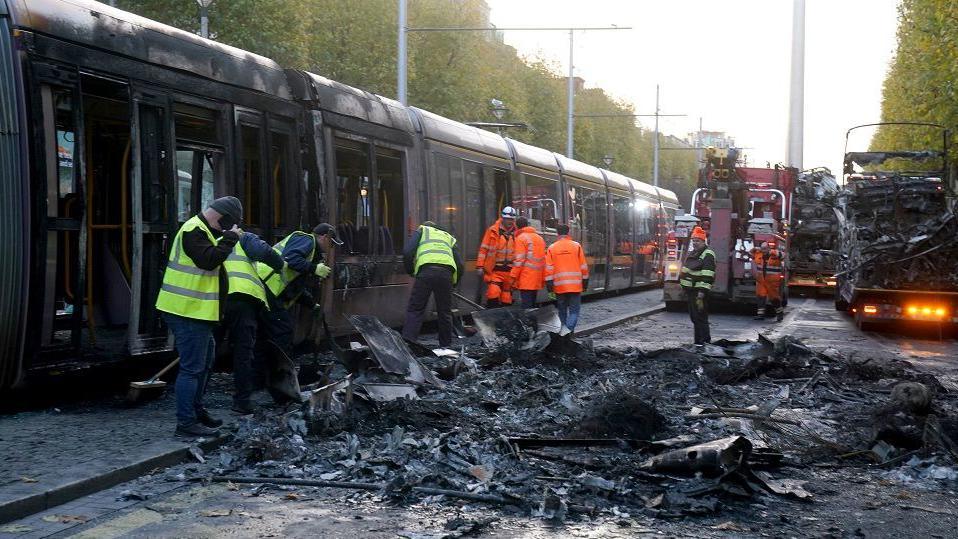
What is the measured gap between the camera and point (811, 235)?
28.8 meters

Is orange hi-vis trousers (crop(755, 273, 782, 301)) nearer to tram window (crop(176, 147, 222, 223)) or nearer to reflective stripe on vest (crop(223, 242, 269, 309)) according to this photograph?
tram window (crop(176, 147, 222, 223))

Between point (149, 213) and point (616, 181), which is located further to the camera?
point (616, 181)

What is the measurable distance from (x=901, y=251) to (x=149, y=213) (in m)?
13.7

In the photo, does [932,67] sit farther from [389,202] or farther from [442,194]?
[389,202]

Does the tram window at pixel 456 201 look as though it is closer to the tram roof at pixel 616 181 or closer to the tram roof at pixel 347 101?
the tram roof at pixel 347 101

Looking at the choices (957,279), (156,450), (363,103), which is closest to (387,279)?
(363,103)

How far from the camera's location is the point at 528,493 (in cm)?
593

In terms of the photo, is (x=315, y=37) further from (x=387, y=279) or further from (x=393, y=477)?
(x=393, y=477)

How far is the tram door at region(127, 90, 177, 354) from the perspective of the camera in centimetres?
823

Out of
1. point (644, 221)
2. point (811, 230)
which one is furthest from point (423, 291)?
point (644, 221)

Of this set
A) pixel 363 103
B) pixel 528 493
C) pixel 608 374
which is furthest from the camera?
pixel 363 103

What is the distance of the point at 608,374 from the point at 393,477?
532 centimetres

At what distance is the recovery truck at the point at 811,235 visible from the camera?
28438 mm

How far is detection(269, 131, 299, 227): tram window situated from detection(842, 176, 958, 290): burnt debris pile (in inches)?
446
